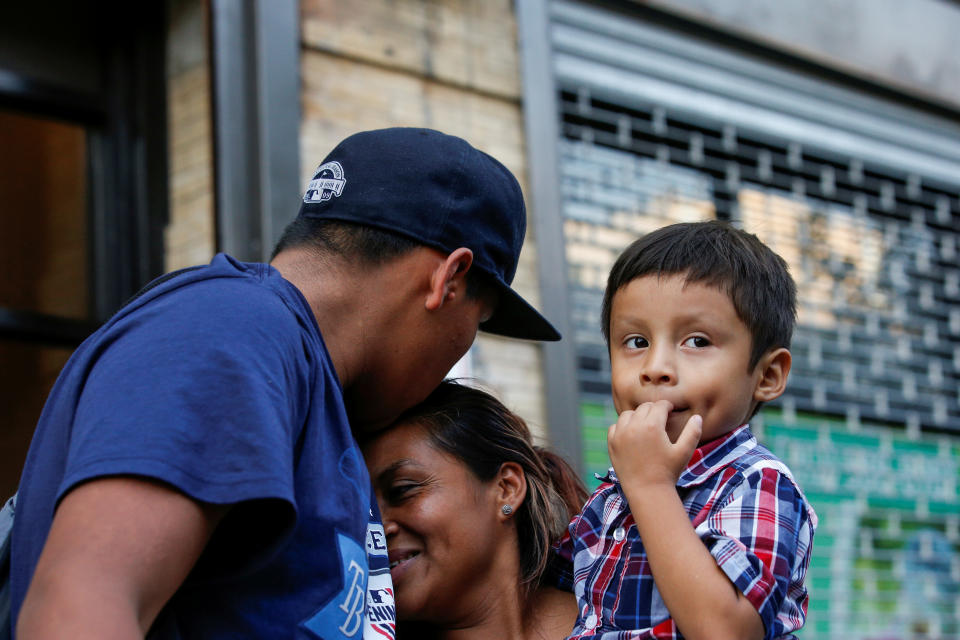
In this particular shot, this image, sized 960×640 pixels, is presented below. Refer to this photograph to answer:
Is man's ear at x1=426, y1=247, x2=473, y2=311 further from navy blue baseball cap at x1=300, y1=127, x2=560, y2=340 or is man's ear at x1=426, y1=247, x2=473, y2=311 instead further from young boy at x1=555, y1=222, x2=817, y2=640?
young boy at x1=555, y1=222, x2=817, y2=640

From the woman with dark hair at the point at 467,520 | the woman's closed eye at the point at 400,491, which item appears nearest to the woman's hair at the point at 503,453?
the woman with dark hair at the point at 467,520

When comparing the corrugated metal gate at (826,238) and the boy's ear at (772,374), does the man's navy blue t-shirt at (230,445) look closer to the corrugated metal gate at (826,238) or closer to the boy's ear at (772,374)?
the boy's ear at (772,374)

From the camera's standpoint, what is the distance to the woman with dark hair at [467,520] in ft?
7.98

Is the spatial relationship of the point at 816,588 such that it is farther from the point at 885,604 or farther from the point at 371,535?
the point at 371,535

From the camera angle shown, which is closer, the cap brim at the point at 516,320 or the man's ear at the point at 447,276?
the man's ear at the point at 447,276

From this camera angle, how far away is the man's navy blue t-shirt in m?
1.41

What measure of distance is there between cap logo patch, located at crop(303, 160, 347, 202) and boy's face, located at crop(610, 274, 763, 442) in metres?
0.58

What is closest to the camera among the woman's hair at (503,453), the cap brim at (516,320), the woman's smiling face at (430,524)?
the cap brim at (516,320)

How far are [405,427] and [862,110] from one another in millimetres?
4812

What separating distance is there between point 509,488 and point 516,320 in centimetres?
45

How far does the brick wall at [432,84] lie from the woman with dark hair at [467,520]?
1.90 metres

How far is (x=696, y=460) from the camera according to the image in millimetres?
2107

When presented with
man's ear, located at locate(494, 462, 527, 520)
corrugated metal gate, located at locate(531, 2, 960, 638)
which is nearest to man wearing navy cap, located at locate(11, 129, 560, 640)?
man's ear, located at locate(494, 462, 527, 520)

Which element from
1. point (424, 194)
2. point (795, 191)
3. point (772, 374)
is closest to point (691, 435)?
point (772, 374)
